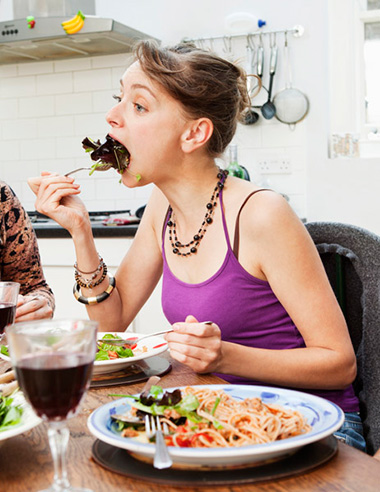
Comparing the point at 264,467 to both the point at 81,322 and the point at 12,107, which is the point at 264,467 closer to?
the point at 81,322

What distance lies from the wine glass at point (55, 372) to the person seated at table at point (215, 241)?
1.94 feet

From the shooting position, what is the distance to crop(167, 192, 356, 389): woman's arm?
1.21 metres

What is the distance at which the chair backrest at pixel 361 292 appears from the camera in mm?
1489

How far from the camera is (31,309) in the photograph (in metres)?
1.62

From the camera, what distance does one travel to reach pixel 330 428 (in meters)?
0.83

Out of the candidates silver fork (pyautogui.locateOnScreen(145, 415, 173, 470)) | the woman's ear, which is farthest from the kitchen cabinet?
silver fork (pyautogui.locateOnScreen(145, 415, 173, 470))

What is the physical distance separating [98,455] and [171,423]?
10 centimetres

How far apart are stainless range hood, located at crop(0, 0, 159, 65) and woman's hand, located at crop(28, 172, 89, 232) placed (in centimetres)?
206

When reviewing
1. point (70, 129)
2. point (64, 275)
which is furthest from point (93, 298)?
point (70, 129)

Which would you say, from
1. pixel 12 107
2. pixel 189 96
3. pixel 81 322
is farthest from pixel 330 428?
pixel 12 107

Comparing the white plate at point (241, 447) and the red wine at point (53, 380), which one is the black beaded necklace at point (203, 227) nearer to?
the white plate at point (241, 447)

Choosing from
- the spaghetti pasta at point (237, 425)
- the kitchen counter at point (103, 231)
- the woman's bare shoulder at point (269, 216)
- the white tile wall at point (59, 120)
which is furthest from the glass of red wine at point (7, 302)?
the white tile wall at point (59, 120)

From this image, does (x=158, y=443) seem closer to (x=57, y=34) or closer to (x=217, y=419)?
(x=217, y=419)

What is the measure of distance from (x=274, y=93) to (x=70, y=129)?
1.32 metres
